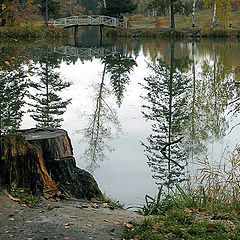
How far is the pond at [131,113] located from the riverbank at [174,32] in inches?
854

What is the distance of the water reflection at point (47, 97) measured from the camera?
32.4 ft

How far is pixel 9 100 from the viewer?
11312 mm

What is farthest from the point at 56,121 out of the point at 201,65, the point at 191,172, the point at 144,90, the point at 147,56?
the point at 147,56

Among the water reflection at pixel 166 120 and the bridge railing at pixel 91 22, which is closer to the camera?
the water reflection at pixel 166 120

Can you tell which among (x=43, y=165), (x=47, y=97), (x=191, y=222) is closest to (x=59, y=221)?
A: (x=43, y=165)

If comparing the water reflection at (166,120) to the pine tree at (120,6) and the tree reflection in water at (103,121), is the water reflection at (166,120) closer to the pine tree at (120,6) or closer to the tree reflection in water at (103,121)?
the tree reflection in water at (103,121)

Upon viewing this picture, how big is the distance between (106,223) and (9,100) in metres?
7.86

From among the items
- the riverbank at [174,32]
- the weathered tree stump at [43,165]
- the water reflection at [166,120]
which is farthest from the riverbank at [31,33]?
the weathered tree stump at [43,165]

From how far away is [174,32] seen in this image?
4106 centimetres

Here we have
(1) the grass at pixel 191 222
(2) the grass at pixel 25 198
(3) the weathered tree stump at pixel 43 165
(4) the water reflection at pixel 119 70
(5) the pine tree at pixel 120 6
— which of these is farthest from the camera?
(5) the pine tree at pixel 120 6

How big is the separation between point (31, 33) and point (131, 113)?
87.1 feet

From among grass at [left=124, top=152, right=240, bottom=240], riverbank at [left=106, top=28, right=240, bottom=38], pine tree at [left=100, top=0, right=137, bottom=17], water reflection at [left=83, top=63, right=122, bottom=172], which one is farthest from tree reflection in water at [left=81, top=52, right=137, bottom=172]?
pine tree at [left=100, top=0, right=137, bottom=17]

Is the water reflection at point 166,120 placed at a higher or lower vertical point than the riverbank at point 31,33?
lower

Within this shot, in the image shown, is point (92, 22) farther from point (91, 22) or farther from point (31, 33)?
point (31, 33)
